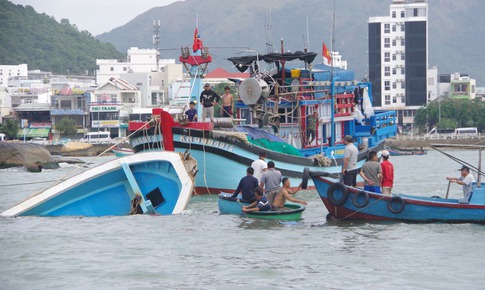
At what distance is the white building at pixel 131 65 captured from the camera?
138m

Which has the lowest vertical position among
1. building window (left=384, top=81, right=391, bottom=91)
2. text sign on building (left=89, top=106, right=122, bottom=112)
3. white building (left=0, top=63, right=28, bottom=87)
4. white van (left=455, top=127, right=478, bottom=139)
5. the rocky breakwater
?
white van (left=455, top=127, right=478, bottom=139)

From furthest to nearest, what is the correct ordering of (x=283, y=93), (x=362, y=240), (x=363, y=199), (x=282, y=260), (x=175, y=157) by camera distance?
(x=283, y=93)
(x=175, y=157)
(x=363, y=199)
(x=362, y=240)
(x=282, y=260)

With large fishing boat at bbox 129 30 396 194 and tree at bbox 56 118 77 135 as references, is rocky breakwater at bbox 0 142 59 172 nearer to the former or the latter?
large fishing boat at bbox 129 30 396 194

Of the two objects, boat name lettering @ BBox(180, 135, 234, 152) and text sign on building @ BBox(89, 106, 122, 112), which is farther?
text sign on building @ BBox(89, 106, 122, 112)

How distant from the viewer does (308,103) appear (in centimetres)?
3281

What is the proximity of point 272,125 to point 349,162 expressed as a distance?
9.46 metres

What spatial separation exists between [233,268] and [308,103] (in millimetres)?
15522

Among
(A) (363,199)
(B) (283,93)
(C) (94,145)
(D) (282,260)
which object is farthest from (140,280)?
(C) (94,145)

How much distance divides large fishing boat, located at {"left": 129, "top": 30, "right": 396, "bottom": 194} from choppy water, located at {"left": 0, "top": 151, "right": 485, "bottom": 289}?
15.7ft

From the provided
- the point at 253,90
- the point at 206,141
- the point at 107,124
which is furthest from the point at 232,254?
the point at 107,124

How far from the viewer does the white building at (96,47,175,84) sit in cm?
13750

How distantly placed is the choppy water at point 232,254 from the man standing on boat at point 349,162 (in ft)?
3.81

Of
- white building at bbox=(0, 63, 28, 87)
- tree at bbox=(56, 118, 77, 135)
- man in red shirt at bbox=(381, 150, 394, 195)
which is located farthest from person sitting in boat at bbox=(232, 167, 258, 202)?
white building at bbox=(0, 63, 28, 87)

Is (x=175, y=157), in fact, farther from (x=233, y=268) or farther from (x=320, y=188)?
(x=233, y=268)
